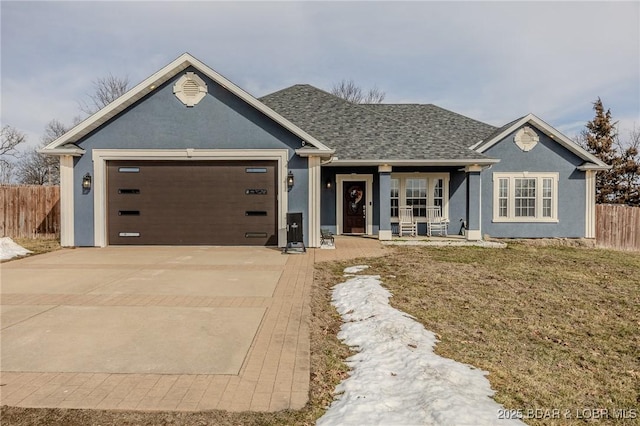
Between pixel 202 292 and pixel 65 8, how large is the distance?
10.2m

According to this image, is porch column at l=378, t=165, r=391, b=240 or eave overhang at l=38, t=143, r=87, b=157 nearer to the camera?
eave overhang at l=38, t=143, r=87, b=157

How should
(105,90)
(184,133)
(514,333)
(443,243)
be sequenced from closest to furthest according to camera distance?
(514,333) → (184,133) → (443,243) → (105,90)

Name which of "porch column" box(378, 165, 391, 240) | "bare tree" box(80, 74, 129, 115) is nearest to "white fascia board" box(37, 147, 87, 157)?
"porch column" box(378, 165, 391, 240)

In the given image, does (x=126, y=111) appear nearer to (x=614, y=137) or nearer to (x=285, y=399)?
(x=285, y=399)

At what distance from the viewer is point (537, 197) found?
49.5ft

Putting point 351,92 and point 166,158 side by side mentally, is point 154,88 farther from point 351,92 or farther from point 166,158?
point 351,92

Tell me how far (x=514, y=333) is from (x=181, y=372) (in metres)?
4.01

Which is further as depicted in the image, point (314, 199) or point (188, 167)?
point (188, 167)

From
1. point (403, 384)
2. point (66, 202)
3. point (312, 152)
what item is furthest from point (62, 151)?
point (403, 384)

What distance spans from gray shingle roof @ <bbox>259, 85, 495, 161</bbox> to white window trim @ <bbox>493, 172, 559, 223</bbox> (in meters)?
2.14

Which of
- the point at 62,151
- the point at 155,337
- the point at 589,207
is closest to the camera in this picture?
the point at 155,337

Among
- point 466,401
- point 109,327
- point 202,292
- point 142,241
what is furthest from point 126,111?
point 466,401

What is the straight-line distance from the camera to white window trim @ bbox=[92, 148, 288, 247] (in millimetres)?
11516

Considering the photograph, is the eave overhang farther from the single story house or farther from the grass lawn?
the grass lawn
